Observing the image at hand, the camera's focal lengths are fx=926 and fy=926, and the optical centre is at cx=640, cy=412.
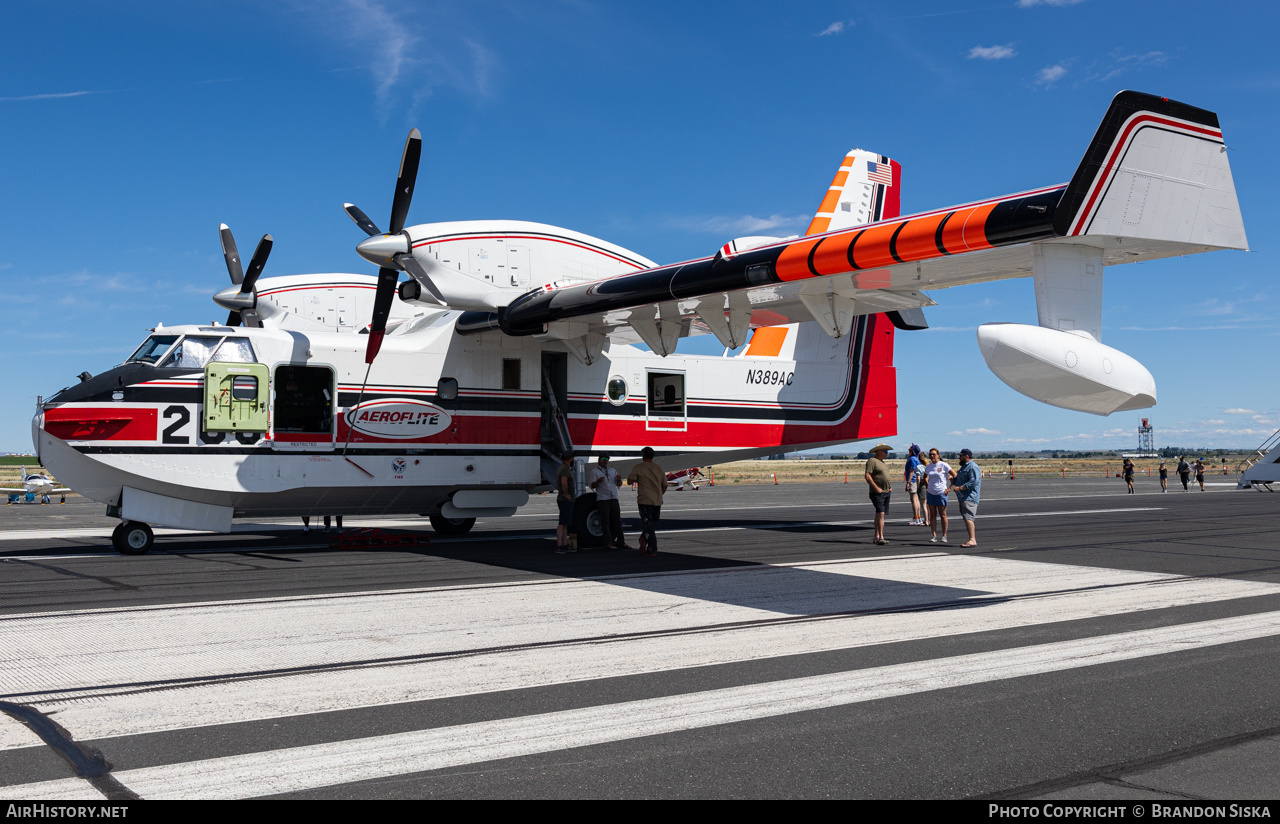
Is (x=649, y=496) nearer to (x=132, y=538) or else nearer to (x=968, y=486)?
(x=968, y=486)

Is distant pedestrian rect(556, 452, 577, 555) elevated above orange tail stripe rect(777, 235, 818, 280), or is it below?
below

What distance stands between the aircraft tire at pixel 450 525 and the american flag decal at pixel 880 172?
11.5m

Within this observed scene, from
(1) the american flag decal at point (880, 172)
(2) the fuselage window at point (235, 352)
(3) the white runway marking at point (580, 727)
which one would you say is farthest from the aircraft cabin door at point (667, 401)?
(3) the white runway marking at point (580, 727)

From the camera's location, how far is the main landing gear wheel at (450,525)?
19.5 meters

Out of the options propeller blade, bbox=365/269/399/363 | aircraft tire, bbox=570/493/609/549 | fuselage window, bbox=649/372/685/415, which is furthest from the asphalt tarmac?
fuselage window, bbox=649/372/685/415

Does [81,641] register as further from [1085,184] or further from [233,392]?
[1085,184]

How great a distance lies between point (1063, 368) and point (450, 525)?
13852 mm

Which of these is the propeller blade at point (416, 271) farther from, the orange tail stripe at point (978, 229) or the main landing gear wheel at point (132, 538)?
the orange tail stripe at point (978, 229)

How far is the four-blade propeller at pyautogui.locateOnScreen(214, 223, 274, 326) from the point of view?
18359mm

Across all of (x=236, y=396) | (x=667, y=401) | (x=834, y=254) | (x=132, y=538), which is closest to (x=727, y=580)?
(x=834, y=254)

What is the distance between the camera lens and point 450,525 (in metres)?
19.7

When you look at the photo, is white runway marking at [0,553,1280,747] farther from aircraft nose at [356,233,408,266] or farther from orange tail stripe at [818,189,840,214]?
orange tail stripe at [818,189,840,214]

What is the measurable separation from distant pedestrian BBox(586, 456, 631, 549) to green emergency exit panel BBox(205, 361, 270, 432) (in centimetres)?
573
